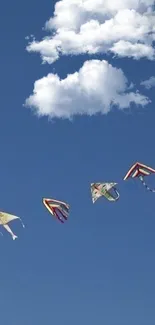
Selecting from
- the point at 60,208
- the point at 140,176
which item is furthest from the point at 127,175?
the point at 60,208

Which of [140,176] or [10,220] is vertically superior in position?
[10,220]

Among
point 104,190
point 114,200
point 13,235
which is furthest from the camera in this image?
point 104,190

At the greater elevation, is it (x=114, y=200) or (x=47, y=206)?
(x=47, y=206)

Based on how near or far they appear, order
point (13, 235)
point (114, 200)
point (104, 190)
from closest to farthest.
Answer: point (13, 235)
point (114, 200)
point (104, 190)

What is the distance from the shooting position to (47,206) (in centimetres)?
9294

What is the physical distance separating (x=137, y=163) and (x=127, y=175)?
394 centimetres

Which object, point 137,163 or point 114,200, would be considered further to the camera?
point 137,163

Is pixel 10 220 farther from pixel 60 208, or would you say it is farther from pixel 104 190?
pixel 104 190

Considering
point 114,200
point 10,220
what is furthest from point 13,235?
point 114,200

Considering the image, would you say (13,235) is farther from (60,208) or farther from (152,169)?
(152,169)

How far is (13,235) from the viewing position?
7919cm

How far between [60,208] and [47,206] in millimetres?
2474

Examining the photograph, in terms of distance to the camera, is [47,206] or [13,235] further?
[47,206]

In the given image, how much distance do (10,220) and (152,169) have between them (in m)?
27.4
